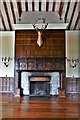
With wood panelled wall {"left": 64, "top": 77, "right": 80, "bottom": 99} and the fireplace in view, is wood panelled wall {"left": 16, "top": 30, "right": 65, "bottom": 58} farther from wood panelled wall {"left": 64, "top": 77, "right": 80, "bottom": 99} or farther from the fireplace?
wood panelled wall {"left": 64, "top": 77, "right": 80, "bottom": 99}

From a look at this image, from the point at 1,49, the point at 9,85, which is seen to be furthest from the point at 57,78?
the point at 1,49

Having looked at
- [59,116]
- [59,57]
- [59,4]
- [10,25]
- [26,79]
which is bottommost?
[59,116]

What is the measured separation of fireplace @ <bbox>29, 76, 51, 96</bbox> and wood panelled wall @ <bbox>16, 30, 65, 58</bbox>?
3.62ft

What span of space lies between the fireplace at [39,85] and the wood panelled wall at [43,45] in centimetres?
110

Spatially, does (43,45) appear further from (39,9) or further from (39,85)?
(39,85)

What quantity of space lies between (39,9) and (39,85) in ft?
11.6

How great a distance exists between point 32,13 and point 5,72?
3136 millimetres

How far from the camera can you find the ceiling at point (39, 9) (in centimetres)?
952

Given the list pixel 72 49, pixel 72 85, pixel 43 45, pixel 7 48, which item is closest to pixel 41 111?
pixel 43 45

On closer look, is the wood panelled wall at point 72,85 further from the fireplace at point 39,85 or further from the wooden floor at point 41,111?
the wooden floor at point 41,111

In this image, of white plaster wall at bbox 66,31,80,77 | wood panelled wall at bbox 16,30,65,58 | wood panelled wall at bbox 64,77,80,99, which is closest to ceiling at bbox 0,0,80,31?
white plaster wall at bbox 66,31,80,77

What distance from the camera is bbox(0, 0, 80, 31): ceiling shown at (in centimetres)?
952

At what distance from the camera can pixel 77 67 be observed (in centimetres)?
1115

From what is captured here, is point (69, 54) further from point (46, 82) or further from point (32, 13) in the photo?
point (32, 13)
